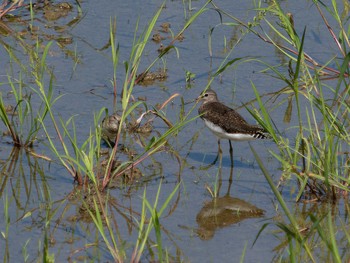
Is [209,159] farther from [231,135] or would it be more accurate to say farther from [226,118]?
[226,118]

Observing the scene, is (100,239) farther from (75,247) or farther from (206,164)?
(206,164)

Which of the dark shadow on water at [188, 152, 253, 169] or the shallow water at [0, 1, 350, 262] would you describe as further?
the dark shadow on water at [188, 152, 253, 169]

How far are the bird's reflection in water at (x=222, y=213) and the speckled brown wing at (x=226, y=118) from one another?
109 cm

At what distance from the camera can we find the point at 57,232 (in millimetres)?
7453

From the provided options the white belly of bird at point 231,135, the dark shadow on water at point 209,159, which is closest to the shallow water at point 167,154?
the dark shadow on water at point 209,159

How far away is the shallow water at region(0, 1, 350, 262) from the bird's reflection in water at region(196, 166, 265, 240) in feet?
0.08

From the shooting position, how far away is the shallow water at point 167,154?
7363 millimetres

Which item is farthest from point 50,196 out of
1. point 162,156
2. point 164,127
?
point 164,127

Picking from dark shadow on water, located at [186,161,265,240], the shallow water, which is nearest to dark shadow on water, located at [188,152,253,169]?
the shallow water

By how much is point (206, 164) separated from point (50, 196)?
1651 millimetres

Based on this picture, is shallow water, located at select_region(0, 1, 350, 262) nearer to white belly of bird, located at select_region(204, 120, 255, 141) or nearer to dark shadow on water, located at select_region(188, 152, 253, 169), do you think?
dark shadow on water, located at select_region(188, 152, 253, 169)

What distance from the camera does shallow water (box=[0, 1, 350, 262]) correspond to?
24.2 ft

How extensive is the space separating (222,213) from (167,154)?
1295 mm

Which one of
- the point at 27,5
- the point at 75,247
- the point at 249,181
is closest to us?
the point at 75,247
